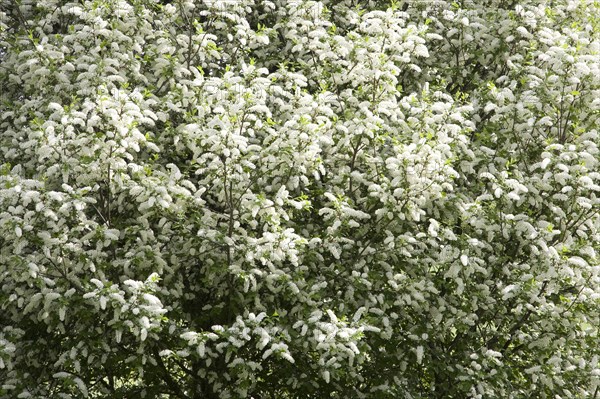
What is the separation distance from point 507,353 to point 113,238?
4.20 m

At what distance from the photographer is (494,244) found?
30.0 ft

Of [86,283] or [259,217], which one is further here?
[259,217]

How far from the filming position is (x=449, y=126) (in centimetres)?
882

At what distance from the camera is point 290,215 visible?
8555 millimetres

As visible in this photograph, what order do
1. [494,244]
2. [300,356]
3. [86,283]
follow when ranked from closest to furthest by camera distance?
1. [86,283]
2. [300,356]
3. [494,244]

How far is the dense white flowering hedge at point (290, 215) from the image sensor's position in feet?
26.3

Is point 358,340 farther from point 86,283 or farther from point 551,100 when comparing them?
point 551,100

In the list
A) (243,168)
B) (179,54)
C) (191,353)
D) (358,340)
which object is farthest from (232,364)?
(179,54)

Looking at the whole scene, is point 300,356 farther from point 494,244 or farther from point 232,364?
point 494,244

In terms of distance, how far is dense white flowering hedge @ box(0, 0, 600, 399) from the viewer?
8.03 meters

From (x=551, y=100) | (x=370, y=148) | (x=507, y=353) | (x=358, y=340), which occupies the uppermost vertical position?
(x=551, y=100)

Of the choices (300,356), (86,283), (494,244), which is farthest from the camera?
(494,244)

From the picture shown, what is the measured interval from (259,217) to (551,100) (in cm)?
319

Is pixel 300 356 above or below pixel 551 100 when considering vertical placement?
below
